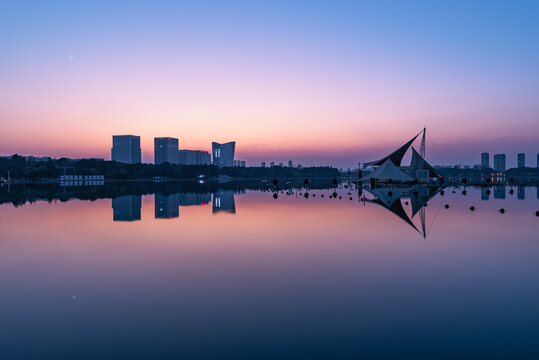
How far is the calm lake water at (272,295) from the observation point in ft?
27.0

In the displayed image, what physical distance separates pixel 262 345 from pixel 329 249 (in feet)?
34.4

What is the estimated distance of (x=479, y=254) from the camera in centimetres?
1708

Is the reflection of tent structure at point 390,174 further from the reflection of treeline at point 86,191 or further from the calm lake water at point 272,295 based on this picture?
the calm lake water at point 272,295

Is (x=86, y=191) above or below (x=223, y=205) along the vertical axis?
above

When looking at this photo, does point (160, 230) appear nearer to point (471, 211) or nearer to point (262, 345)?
point (262, 345)

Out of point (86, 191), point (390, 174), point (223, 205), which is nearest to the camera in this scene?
point (223, 205)

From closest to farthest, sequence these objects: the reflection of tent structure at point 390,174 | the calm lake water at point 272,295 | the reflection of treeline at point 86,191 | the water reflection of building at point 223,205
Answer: the calm lake water at point 272,295 → the water reflection of building at point 223,205 → the reflection of treeline at point 86,191 → the reflection of tent structure at point 390,174

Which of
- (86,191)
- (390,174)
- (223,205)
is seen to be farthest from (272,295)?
(86,191)

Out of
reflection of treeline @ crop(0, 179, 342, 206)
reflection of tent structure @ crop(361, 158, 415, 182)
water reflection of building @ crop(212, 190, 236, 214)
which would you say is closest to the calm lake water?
water reflection of building @ crop(212, 190, 236, 214)

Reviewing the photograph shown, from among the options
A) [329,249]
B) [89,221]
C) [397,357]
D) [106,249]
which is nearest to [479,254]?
[329,249]

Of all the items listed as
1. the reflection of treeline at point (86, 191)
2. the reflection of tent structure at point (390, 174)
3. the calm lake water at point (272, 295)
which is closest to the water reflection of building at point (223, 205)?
the calm lake water at point (272, 295)

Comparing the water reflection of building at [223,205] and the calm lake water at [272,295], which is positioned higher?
the water reflection of building at [223,205]

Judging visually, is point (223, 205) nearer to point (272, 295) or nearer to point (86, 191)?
point (272, 295)

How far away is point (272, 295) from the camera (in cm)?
1145
